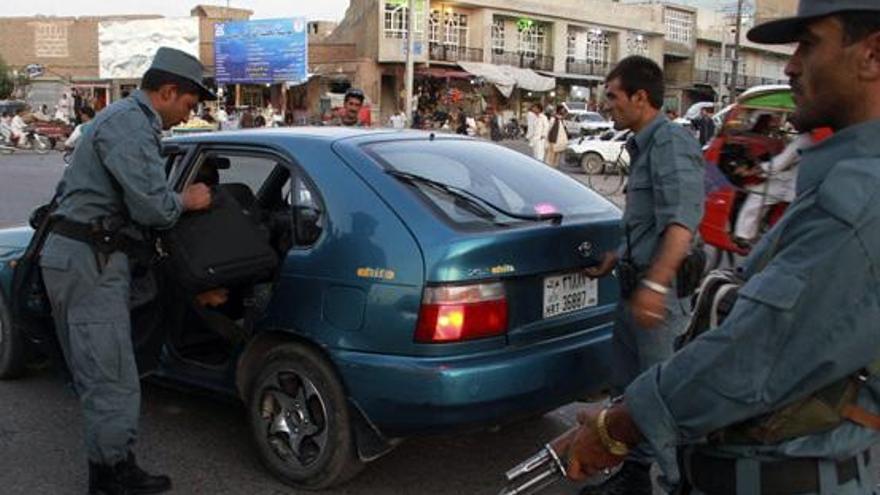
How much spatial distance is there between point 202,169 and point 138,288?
2.62 ft

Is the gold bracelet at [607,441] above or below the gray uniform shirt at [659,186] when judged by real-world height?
below

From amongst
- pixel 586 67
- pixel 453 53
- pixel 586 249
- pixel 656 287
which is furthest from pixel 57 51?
pixel 656 287

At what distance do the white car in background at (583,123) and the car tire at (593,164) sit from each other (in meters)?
13.4

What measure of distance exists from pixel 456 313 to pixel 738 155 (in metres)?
5.52

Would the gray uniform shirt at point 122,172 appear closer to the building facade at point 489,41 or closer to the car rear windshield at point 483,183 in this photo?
the car rear windshield at point 483,183

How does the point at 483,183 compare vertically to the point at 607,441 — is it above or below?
above

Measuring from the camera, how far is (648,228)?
11.4 ft

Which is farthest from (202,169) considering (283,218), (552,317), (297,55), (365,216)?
(297,55)

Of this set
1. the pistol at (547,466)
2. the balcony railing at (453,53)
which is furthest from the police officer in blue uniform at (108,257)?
the balcony railing at (453,53)

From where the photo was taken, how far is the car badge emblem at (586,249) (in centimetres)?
372

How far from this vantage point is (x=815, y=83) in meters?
1.46

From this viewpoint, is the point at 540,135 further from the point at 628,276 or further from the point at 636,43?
the point at 636,43

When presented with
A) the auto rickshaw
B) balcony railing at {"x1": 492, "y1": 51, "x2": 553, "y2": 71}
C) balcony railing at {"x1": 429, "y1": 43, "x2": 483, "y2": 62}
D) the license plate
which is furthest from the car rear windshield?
balcony railing at {"x1": 492, "y1": 51, "x2": 553, "y2": 71}

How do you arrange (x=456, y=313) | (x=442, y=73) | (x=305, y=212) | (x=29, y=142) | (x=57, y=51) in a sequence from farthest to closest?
(x=57, y=51) → (x=442, y=73) → (x=29, y=142) → (x=305, y=212) → (x=456, y=313)
